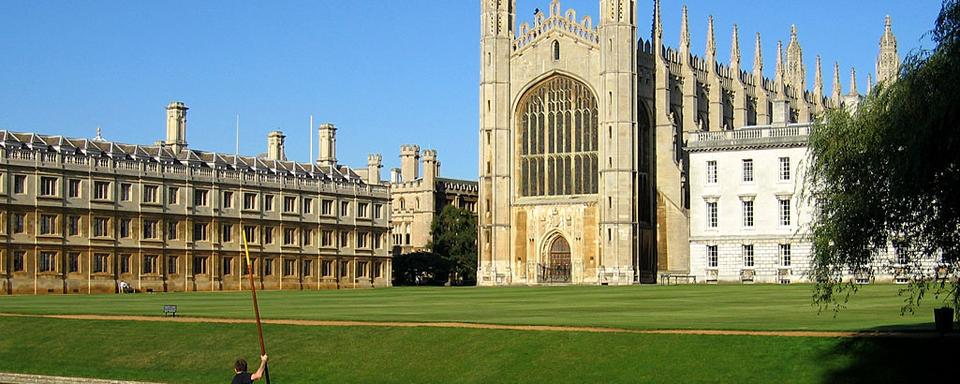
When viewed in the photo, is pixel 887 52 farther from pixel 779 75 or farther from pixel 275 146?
pixel 275 146

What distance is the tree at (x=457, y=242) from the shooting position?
10388 cm

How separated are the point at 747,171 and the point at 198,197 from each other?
102 feet

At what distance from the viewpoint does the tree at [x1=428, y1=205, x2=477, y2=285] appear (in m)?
104

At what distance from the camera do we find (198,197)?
81.7 meters

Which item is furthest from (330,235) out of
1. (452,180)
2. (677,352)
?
(677,352)

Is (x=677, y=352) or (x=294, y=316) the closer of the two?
(x=677, y=352)

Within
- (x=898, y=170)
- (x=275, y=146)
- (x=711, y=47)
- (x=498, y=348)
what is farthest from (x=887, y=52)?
(x=898, y=170)

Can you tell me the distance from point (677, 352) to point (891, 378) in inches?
181

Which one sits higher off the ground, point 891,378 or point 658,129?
point 658,129

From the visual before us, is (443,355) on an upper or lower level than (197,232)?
lower

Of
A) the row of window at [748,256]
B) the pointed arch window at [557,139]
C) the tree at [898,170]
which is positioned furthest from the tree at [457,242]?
the tree at [898,170]

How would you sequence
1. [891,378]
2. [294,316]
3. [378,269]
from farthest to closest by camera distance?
[378,269] < [294,316] < [891,378]

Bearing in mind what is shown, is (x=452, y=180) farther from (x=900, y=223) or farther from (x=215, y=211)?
(x=900, y=223)

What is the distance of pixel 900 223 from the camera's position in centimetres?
2497
